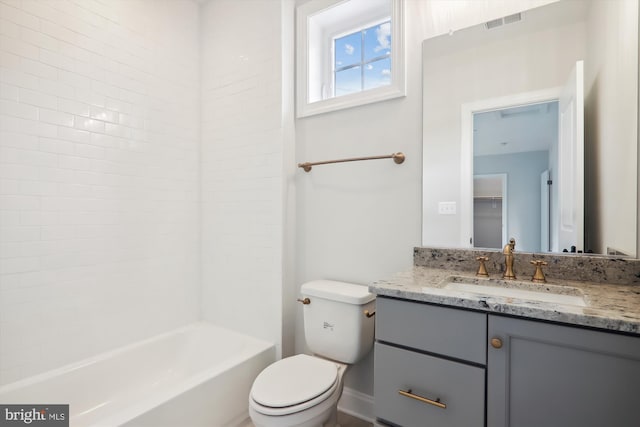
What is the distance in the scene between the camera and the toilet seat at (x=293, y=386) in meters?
1.30

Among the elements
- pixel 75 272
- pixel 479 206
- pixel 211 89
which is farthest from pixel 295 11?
pixel 75 272

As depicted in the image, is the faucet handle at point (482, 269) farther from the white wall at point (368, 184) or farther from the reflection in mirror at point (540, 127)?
the white wall at point (368, 184)

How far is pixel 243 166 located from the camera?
2.22m

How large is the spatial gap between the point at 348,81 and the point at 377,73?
226 millimetres

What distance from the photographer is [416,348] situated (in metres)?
1.11

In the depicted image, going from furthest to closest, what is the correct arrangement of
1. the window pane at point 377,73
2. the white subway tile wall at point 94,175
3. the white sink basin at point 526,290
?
the window pane at point 377,73, the white subway tile wall at point 94,175, the white sink basin at point 526,290

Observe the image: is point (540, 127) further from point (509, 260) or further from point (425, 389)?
point (425, 389)

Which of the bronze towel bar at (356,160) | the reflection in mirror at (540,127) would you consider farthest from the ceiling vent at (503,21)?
the bronze towel bar at (356,160)

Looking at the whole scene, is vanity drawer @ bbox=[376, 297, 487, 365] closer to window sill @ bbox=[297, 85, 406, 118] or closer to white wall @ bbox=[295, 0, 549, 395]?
white wall @ bbox=[295, 0, 549, 395]

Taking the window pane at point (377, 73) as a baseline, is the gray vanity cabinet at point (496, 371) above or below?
below

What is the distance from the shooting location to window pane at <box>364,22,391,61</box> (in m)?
2.00

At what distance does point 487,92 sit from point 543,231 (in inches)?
27.3

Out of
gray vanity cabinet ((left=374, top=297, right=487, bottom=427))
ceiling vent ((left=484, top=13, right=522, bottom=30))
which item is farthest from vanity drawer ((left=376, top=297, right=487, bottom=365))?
ceiling vent ((left=484, top=13, right=522, bottom=30))

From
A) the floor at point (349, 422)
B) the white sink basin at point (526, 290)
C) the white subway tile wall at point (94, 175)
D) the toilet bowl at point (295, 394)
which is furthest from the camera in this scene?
the floor at point (349, 422)
